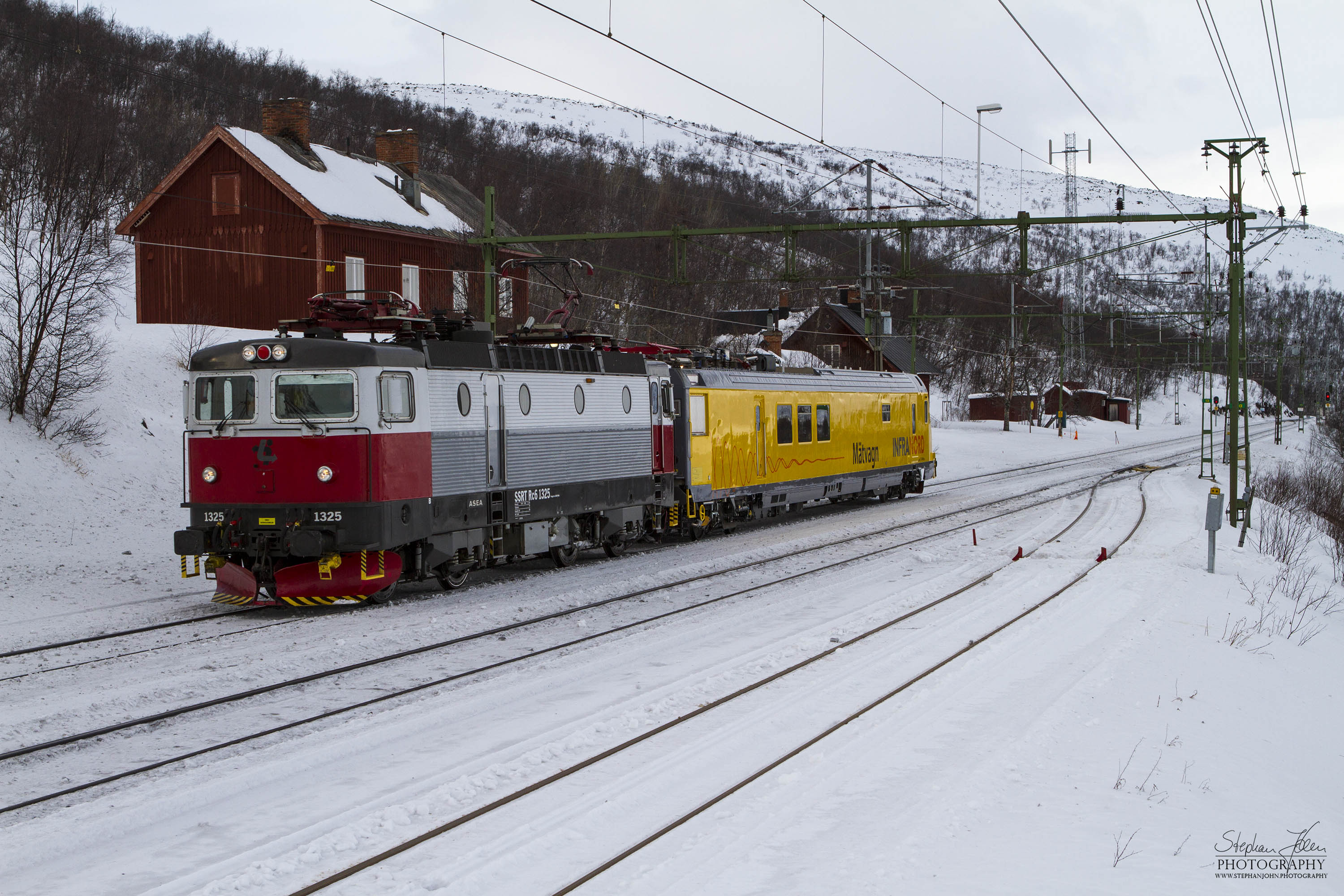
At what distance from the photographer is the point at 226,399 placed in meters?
13.5

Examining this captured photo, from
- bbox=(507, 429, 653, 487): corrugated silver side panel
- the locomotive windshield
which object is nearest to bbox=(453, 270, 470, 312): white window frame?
bbox=(507, 429, 653, 487): corrugated silver side panel

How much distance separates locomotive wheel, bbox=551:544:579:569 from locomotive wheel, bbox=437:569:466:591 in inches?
81.5

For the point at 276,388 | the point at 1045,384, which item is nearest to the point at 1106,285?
the point at 1045,384

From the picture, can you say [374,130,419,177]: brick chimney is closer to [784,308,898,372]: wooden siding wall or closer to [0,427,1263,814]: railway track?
[0,427,1263,814]: railway track

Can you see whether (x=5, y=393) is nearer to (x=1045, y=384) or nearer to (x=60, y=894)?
(x=60, y=894)

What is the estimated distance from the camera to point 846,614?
12.9 metres

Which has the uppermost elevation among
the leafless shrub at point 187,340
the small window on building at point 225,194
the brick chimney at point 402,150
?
the brick chimney at point 402,150

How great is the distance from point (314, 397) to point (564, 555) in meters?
5.43

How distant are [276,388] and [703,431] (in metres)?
9.03

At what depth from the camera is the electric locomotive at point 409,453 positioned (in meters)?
13.1

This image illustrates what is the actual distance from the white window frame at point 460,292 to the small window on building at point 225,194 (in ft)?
24.1

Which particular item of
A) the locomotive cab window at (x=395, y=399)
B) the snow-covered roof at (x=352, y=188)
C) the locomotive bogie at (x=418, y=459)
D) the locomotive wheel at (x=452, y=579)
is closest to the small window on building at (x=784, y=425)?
the locomotive bogie at (x=418, y=459)

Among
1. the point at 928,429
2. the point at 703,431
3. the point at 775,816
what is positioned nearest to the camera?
the point at 775,816

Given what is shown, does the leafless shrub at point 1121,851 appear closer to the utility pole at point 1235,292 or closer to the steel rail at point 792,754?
the steel rail at point 792,754
